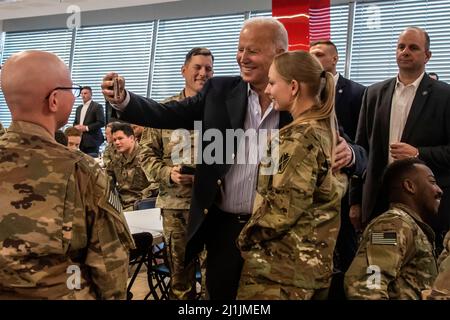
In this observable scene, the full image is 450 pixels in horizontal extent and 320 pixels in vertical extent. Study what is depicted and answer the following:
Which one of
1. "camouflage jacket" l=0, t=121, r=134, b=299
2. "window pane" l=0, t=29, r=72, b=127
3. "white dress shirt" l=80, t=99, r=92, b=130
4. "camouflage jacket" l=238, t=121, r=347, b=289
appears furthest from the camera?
"window pane" l=0, t=29, r=72, b=127

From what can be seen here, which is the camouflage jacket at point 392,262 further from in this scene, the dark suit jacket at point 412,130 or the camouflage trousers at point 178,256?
the camouflage trousers at point 178,256

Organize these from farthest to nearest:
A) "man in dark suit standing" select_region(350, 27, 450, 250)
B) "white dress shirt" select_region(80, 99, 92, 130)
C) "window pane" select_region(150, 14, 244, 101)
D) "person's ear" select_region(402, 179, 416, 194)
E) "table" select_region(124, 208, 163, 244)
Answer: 1. "white dress shirt" select_region(80, 99, 92, 130)
2. "window pane" select_region(150, 14, 244, 101)
3. "table" select_region(124, 208, 163, 244)
4. "man in dark suit standing" select_region(350, 27, 450, 250)
5. "person's ear" select_region(402, 179, 416, 194)

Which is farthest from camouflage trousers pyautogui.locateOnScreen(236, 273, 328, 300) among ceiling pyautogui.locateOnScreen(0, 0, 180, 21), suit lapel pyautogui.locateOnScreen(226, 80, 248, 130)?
ceiling pyautogui.locateOnScreen(0, 0, 180, 21)

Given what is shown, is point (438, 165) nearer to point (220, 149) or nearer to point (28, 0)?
point (220, 149)

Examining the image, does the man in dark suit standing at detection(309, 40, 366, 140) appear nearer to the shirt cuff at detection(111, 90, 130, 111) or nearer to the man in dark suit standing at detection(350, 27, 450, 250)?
the man in dark suit standing at detection(350, 27, 450, 250)

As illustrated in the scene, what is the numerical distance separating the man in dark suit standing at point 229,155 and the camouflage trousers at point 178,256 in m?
0.52

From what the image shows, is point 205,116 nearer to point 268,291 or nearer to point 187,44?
point 268,291

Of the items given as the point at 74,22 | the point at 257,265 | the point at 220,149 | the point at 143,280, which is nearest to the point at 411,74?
the point at 220,149

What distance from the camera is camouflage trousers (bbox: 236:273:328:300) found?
5.27 ft

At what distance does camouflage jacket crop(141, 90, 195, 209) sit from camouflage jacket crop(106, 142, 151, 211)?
155cm

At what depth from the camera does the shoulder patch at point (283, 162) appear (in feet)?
5.24

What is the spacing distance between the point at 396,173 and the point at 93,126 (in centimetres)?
697

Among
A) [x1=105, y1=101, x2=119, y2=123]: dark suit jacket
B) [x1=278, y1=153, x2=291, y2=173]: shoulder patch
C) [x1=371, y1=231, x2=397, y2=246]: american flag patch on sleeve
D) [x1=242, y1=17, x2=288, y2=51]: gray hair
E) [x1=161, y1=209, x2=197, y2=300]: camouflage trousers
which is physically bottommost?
[x1=161, y1=209, x2=197, y2=300]: camouflage trousers
